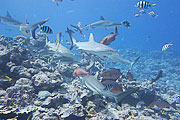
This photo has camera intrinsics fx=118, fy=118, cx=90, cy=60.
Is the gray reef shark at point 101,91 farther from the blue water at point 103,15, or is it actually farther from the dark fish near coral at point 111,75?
the blue water at point 103,15

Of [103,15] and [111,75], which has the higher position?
[103,15]

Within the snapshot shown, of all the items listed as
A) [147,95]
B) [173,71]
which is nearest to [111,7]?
[173,71]

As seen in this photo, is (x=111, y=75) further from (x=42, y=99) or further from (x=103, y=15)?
(x=103, y=15)

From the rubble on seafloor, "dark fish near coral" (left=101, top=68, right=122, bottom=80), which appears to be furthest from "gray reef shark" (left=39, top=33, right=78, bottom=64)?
"dark fish near coral" (left=101, top=68, right=122, bottom=80)

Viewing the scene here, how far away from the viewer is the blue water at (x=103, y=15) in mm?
87188

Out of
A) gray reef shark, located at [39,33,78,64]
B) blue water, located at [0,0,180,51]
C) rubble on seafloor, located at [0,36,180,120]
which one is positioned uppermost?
blue water, located at [0,0,180,51]

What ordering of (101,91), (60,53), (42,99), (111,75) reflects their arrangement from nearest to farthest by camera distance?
1. (101,91)
2. (42,99)
3. (111,75)
4. (60,53)

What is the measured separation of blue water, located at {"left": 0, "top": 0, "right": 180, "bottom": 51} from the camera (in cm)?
8719

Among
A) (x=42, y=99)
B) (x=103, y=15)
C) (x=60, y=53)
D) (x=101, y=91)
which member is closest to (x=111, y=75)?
(x=101, y=91)

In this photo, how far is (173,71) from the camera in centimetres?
1666

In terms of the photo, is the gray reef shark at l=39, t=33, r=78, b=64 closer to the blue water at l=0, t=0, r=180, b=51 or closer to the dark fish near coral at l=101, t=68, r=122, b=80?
the dark fish near coral at l=101, t=68, r=122, b=80

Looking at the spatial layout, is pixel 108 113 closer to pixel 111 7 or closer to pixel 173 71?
pixel 173 71

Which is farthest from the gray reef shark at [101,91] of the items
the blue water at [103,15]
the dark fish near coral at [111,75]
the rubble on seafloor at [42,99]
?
the blue water at [103,15]

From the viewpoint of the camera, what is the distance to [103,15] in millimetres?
117375
